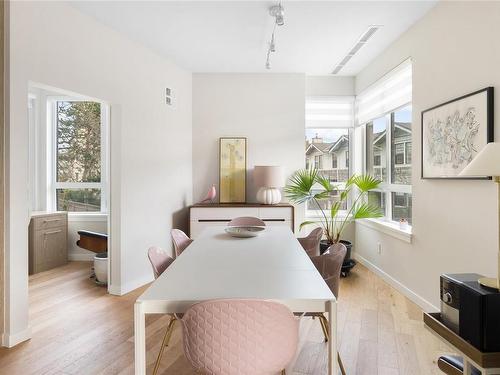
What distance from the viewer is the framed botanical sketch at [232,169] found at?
5012 mm

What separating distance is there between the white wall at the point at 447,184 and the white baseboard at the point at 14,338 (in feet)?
11.8

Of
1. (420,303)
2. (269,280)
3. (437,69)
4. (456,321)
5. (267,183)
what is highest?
(437,69)

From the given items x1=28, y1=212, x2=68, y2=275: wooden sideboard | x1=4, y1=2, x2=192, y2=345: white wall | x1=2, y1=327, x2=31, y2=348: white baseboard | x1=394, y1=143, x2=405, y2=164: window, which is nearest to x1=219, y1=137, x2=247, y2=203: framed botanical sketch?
x1=4, y1=2, x2=192, y2=345: white wall

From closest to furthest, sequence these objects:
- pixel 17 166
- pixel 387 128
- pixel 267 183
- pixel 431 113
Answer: pixel 17 166 → pixel 431 113 → pixel 387 128 → pixel 267 183

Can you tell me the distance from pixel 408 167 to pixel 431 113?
2.88 feet

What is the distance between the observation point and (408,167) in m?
3.74

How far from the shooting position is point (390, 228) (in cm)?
388

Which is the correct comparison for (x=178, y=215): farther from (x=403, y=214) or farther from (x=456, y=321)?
(x=456, y=321)

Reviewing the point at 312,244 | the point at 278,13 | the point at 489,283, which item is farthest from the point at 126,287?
the point at 489,283

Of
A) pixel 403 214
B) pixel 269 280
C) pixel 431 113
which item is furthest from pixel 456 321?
pixel 403 214

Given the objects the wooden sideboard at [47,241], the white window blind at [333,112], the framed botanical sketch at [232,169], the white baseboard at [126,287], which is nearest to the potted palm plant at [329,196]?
the framed botanical sketch at [232,169]

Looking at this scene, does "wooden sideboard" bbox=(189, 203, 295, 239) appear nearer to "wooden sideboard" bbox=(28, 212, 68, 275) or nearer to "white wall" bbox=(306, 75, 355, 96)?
"wooden sideboard" bbox=(28, 212, 68, 275)

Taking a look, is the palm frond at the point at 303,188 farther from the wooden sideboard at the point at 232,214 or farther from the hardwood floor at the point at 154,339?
the hardwood floor at the point at 154,339

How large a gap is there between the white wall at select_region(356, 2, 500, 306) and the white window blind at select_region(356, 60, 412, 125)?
17 cm
